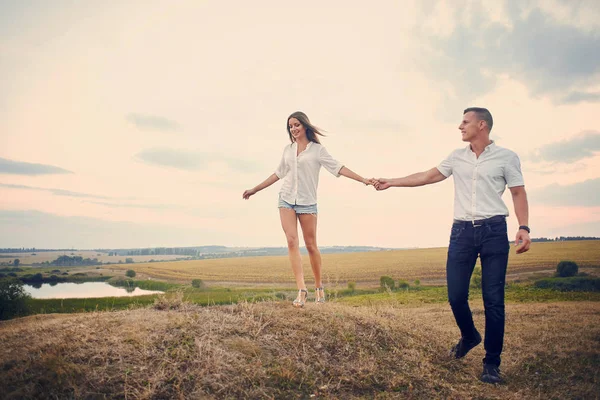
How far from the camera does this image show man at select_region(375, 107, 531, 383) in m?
4.91

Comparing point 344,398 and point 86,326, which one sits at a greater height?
point 86,326

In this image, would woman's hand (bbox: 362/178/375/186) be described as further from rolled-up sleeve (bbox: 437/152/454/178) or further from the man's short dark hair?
the man's short dark hair

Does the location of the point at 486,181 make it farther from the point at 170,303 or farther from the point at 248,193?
the point at 170,303

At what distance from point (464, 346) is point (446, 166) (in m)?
2.67

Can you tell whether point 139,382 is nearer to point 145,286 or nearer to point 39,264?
point 145,286

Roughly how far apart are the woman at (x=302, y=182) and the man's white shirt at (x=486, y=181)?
2016 millimetres

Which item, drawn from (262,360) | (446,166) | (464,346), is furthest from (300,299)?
(446,166)

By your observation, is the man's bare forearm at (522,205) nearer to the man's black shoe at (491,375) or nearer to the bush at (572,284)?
the man's black shoe at (491,375)

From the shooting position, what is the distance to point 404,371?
5141 mm

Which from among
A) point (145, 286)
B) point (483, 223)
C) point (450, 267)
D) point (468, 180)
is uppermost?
point (468, 180)

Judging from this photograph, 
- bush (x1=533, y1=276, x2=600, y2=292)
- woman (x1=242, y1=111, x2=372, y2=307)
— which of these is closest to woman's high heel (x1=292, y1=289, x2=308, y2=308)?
woman (x1=242, y1=111, x2=372, y2=307)

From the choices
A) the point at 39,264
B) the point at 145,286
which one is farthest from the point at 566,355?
the point at 39,264

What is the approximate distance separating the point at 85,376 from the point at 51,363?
0.52 meters

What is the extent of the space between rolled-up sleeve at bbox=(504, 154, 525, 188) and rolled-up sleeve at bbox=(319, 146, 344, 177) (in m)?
2.62
